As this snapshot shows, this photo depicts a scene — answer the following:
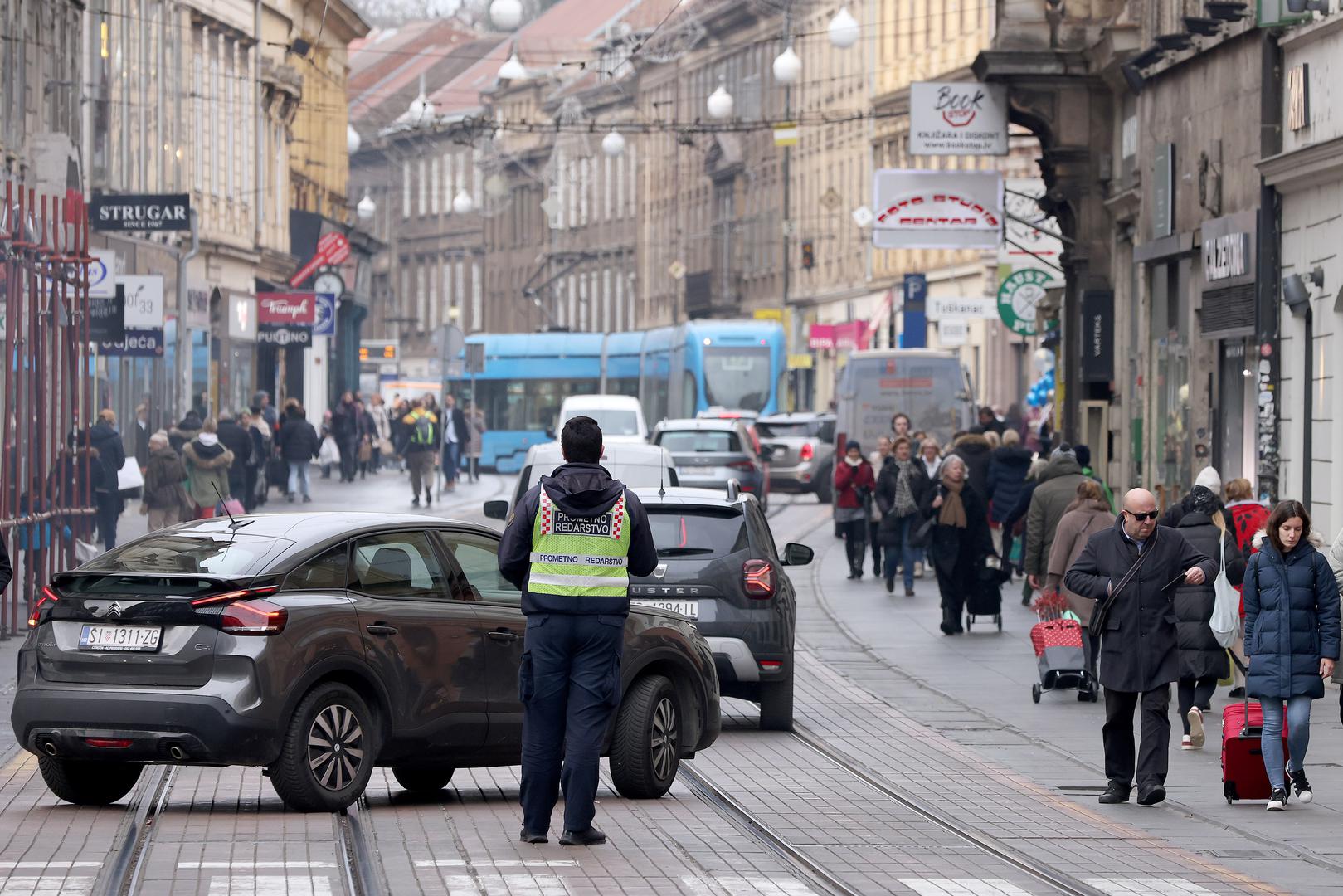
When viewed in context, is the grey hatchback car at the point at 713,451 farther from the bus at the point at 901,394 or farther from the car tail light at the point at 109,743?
the car tail light at the point at 109,743

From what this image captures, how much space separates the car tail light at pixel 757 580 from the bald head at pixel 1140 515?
132 inches

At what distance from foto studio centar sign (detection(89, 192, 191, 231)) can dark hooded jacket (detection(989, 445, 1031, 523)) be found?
14822 millimetres

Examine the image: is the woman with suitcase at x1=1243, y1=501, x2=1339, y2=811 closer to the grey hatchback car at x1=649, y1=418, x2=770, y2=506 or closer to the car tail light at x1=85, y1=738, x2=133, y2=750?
the car tail light at x1=85, y1=738, x2=133, y2=750

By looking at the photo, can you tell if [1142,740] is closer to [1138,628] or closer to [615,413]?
[1138,628]

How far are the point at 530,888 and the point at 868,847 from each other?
1964 millimetres

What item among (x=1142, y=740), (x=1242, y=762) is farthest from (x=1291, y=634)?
(x=1142, y=740)

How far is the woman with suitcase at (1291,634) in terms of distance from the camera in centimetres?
1280

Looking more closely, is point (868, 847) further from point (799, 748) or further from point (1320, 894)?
point (799, 748)

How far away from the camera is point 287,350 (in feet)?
221

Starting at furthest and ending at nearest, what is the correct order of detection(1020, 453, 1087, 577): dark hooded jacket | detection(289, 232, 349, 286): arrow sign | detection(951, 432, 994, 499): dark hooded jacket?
detection(289, 232, 349, 286): arrow sign → detection(951, 432, 994, 499): dark hooded jacket → detection(1020, 453, 1087, 577): dark hooded jacket

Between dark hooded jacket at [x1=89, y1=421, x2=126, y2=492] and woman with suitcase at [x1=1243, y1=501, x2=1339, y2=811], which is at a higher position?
dark hooded jacket at [x1=89, y1=421, x2=126, y2=492]

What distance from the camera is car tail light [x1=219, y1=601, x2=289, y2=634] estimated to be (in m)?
11.0

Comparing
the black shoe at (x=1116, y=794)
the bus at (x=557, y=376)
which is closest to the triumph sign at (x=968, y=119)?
the black shoe at (x=1116, y=794)

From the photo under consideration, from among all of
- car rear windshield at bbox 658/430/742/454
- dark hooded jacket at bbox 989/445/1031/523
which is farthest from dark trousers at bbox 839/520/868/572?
car rear windshield at bbox 658/430/742/454
